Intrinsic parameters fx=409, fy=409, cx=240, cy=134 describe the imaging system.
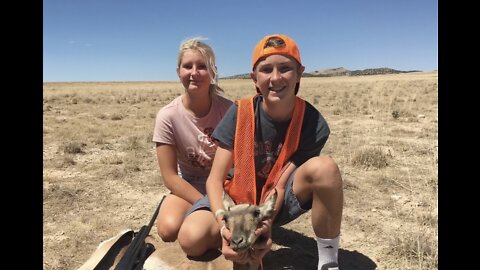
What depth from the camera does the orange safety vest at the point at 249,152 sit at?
3.41 metres

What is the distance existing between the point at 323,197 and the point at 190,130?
61.3 inches

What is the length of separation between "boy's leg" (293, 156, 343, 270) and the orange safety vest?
0.19 metres

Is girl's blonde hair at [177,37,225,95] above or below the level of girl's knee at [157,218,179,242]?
above

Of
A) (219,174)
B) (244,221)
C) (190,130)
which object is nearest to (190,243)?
(219,174)

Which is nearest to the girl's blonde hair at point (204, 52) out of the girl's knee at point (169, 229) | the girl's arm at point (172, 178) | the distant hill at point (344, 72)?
the girl's arm at point (172, 178)

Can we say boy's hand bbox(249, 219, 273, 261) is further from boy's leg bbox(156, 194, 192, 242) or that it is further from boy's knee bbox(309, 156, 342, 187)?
boy's leg bbox(156, 194, 192, 242)

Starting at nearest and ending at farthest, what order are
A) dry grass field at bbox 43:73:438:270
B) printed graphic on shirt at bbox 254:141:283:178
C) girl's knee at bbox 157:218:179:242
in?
printed graphic on shirt at bbox 254:141:283:178 < girl's knee at bbox 157:218:179:242 < dry grass field at bbox 43:73:438:270

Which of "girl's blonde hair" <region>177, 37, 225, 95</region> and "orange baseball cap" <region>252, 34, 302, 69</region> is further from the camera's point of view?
"girl's blonde hair" <region>177, 37, 225, 95</region>

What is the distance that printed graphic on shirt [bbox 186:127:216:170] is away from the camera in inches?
162

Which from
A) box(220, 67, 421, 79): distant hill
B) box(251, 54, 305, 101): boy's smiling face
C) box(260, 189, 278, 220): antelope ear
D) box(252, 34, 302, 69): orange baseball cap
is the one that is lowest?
box(260, 189, 278, 220): antelope ear

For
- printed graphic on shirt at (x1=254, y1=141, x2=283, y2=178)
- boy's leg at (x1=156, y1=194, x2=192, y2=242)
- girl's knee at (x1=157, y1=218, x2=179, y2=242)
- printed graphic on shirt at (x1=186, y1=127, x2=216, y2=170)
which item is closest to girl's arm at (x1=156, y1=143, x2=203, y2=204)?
boy's leg at (x1=156, y1=194, x2=192, y2=242)

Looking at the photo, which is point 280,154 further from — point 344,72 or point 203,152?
point 344,72
